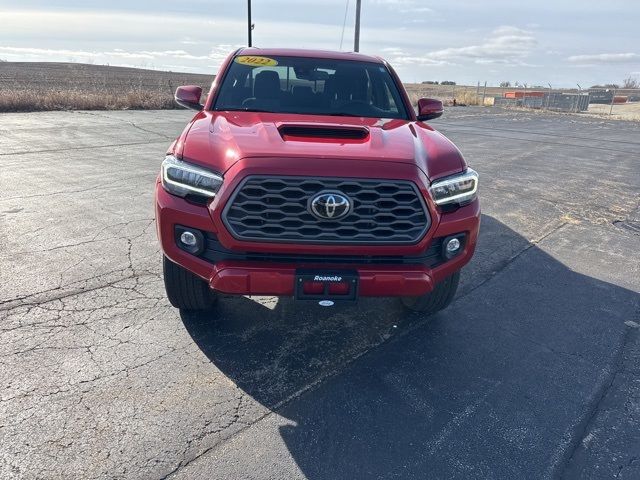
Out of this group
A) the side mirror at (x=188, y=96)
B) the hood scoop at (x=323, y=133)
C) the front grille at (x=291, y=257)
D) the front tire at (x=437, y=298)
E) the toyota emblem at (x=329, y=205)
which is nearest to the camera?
the toyota emblem at (x=329, y=205)

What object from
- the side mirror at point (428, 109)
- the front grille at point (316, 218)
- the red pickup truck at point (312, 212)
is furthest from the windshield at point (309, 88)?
the front grille at point (316, 218)

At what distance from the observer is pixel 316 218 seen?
274 centimetres

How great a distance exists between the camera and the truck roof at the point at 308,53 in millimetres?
4570

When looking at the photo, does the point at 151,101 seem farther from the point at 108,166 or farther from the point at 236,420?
the point at 236,420

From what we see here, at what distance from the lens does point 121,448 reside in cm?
232

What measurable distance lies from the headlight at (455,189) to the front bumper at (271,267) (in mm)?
103

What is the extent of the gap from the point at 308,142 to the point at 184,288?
127 centimetres

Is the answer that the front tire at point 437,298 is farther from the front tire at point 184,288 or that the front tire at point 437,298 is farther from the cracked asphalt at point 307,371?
the front tire at point 184,288

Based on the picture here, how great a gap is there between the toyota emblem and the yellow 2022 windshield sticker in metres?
2.16

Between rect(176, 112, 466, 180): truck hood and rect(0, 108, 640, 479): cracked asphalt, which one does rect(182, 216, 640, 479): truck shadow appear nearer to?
rect(0, 108, 640, 479): cracked asphalt

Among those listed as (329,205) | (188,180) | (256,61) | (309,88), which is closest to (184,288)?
(188,180)

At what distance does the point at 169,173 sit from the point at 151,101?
674 inches

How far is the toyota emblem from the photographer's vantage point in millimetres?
2703

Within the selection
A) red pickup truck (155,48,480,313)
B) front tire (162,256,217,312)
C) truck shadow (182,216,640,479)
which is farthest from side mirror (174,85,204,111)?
truck shadow (182,216,640,479)
